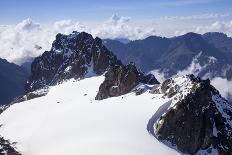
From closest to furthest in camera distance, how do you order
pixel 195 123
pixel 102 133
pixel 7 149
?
pixel 102 133, pixel 195 123, pixel 7 149

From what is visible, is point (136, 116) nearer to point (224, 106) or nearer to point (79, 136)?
point (79, 136)

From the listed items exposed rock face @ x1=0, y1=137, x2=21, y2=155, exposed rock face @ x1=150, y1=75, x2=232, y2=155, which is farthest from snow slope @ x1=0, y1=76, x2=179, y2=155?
exposed rock face @ x1=150, y1=75, x2=232, y2=155

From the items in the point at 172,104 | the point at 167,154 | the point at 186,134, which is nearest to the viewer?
the point at 167,154

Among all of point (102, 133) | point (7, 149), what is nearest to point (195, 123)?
point (102, 133)

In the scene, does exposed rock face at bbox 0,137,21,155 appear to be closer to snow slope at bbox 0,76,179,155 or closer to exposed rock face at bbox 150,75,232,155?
snow slope at bbox 0,76,179,155

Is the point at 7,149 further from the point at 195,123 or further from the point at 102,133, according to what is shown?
the point at 195,123

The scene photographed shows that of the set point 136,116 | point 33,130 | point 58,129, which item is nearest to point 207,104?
point 136,116

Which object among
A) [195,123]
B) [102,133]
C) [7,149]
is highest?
[195,123]

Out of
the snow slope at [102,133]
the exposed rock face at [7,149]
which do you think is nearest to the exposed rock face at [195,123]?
the snow slope at [102,133]

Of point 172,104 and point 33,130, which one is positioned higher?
point 172,104

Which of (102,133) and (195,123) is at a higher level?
(195,123)
